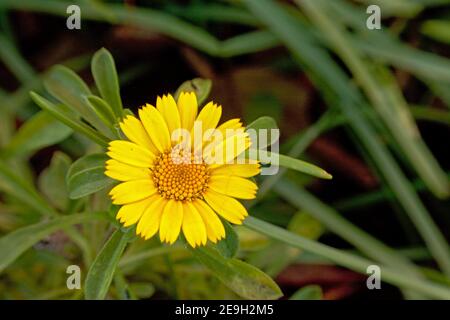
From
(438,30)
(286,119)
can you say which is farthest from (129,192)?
(438,30)

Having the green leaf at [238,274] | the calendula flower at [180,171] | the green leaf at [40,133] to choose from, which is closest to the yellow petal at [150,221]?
the calendula flower at [180,171]

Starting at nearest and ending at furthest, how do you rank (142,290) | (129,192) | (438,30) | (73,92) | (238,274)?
(129,192), (238,274), (73,92), (142,290), (438,30)

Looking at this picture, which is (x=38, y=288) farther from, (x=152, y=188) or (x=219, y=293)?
(x=152, y=188)

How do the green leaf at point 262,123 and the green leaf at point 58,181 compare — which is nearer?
the green leaf at point 262,123

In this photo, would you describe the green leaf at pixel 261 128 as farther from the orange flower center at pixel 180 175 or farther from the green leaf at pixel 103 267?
the green leaf at pixel 103 267

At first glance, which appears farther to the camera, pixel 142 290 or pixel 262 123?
pixel 142 290

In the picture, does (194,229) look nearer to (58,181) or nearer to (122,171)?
(122,171)
